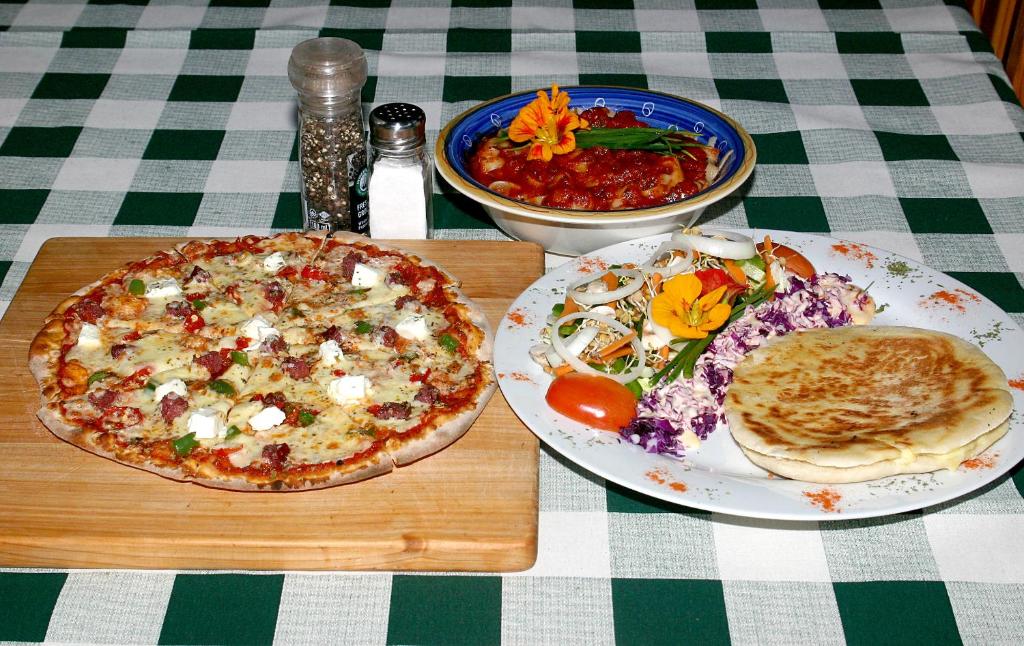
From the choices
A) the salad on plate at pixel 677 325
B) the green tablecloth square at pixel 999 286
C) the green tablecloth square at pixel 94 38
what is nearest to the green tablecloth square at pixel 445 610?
the salad on plate at pixel 677 325

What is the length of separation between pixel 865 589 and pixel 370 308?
6.62 ft

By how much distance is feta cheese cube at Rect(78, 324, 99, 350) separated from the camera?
3793 millimetres

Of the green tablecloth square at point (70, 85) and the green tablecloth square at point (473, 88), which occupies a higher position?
the green tablecloth square at point (473, 88)

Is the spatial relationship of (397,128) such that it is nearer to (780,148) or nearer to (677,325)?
(677,325)

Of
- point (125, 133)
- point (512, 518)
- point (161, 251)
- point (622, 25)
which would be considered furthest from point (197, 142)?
point (512, 518)

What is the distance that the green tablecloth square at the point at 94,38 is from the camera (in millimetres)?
6141

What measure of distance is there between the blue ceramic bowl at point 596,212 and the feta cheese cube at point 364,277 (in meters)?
0.48

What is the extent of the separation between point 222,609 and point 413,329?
1224mm

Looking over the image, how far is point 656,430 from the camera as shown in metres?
3.25

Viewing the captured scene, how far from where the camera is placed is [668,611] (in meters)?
3.04

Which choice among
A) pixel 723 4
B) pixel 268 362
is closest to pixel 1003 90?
pixel 723 4

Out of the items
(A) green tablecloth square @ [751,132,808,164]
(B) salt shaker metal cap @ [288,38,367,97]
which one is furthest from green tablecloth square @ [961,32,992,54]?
(B) salt shaker metal cap @ [288,38,367,97]

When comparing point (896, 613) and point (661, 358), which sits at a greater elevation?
point (661, 358)

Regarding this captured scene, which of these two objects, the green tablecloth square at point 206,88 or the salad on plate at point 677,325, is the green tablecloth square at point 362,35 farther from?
the salad on plate at point 677,325
